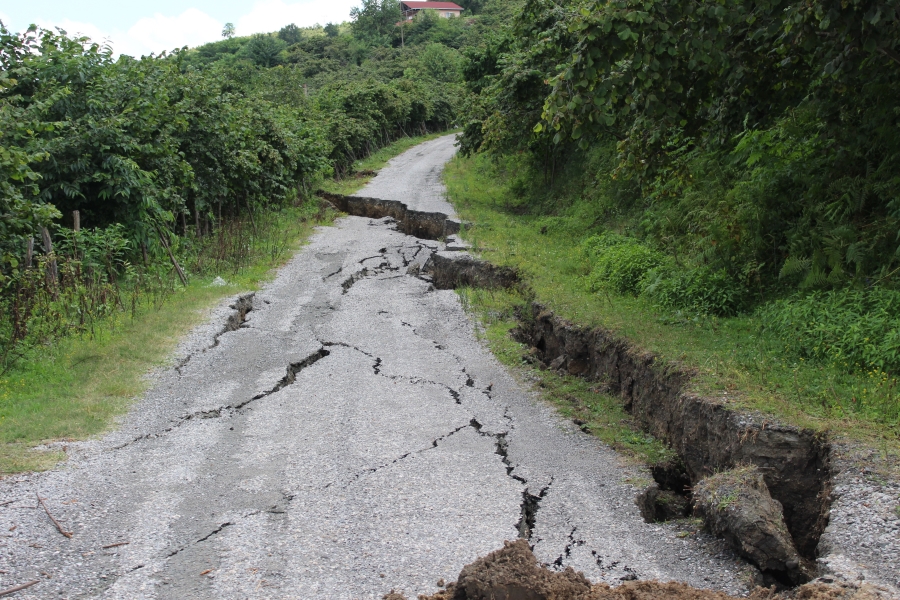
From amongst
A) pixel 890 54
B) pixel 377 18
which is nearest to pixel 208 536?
pixel 890 54

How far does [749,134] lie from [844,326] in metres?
4.25

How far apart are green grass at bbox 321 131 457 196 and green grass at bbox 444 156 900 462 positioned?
12771 millimetres

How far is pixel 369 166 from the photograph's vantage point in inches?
1262

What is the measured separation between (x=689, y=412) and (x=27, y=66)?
11.0 m

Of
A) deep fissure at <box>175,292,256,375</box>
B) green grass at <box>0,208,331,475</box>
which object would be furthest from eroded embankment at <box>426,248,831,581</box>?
green grass at <box>0,208,331,475</box>

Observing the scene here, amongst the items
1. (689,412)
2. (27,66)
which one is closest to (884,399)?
(689,412)

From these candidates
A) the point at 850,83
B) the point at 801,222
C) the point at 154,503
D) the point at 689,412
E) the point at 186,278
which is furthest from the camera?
the point at 186,278

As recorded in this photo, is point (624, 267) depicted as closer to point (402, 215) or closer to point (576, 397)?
point (576, 397)

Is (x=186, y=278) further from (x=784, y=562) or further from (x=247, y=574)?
(x=784, y=562)

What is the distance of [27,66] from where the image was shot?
11.3m

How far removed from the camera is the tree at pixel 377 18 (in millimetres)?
81250

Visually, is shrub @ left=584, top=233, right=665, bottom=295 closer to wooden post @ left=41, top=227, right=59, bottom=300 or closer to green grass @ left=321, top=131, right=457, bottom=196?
wooden post @ left=41, top=227, right=59, bottom=300

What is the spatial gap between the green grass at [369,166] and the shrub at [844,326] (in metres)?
→ 18.5

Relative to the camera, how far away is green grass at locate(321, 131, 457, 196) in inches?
1013
